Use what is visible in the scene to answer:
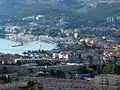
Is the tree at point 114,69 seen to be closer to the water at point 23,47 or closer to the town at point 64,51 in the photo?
the town at point 64,51

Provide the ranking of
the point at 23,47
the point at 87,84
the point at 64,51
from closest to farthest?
the point at 87,84
the point at 64,51
the point at 23,47

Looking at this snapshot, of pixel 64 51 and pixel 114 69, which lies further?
pixel 64 51

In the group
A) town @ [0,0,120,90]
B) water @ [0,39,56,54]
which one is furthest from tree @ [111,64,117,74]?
water @ [0,39,56,54]

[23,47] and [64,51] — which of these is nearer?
[64,51]

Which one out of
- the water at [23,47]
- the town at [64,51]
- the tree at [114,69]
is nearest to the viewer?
the town at [64,51]

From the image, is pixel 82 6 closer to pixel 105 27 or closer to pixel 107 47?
pixel 105 27

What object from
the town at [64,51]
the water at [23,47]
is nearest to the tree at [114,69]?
the town at [64,51]

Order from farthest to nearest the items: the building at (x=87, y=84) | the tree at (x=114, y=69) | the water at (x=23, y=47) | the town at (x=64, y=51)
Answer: the water at (x=23, y=47) < the tree at (x=114, y=69) < the town at (x=64, y=51) < the building at (x=87, y=84)

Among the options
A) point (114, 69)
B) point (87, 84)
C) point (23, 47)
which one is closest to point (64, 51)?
point (23, 47)

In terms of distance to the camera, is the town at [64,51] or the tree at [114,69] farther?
the tree at [114,69]

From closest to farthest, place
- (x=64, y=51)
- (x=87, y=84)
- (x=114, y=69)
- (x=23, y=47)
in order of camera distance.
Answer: (x=87, y=84)
(x=114, y=69)
(x=64, y=51)
(x=23, y=47)

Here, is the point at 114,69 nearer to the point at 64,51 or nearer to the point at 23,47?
the point at 64,51

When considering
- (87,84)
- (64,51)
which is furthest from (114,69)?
(64,51)

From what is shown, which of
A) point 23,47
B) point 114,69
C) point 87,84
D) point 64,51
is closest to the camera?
point 87,84
